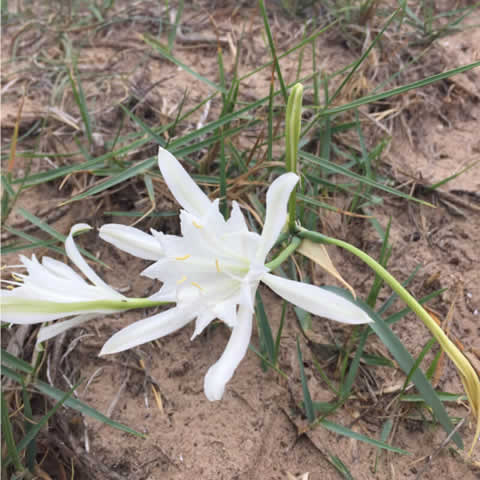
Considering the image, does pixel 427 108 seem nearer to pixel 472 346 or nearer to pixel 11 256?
pixel 472 346

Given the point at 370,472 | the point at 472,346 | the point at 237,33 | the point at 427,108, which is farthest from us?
the point at 237,33

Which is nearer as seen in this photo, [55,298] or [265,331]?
[55,298]

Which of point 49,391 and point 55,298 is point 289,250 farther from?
point 49,391

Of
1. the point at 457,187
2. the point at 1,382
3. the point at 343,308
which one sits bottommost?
the point at 1,382

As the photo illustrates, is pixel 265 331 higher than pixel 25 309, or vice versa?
pixel 25 309

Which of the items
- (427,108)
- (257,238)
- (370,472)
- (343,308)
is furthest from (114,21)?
(370,472)

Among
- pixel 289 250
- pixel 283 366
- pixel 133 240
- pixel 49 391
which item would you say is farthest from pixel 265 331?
pixel 49 391

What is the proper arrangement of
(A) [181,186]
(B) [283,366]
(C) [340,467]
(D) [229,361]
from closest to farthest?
(D) [229,361], (A) [181,186], (C) [340,467], (B) [283,366]

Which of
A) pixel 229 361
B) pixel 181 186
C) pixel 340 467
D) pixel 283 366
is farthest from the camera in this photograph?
pixel 283 366
